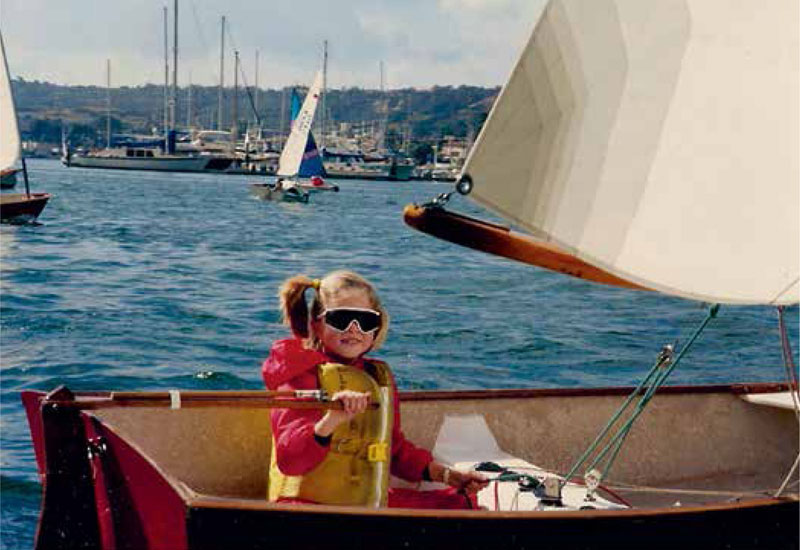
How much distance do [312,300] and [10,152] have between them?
719 cm

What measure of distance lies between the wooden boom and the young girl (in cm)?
32

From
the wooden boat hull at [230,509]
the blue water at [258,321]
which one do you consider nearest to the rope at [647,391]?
the wooden boat hull at [230,509]

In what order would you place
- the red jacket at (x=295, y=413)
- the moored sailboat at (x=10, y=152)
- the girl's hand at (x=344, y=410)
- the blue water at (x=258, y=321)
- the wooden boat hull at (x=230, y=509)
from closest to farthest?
1. the wooden boat hull at (x=230, y=509)
2. the girl's hand at (x=344, y=410)
3. the red jacket at (x=295, y=413)
4. the moored sailboat at (x=10, y=152)
5. the blue water at (x=258, y=321)

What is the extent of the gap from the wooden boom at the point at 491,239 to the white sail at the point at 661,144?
0.37ft

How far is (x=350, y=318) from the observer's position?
4496mm

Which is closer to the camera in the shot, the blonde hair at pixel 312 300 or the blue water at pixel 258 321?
the blonde hair at pixel 312 300

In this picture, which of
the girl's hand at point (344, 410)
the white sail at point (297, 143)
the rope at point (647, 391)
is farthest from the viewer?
the white sail at point (297, 143)

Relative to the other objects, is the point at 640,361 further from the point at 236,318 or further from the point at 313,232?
the point at 313,232

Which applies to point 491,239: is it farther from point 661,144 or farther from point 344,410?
point 344,410

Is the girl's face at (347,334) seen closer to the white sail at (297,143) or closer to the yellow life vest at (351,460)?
the yellow life vest at (351,460)

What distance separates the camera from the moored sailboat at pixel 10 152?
11.0 meters

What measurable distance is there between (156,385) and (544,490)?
6.30 meters

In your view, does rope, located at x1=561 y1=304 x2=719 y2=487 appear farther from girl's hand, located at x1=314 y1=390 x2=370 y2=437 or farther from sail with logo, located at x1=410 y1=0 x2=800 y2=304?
girl's hand, located at x1=314 y1=390 x2=370 y2=437

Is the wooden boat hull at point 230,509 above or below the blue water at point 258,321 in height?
above
